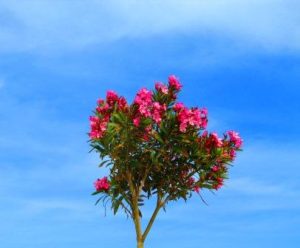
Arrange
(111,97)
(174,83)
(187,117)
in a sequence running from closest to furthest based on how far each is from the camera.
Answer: (187,117)
(111,97)
(174,83)

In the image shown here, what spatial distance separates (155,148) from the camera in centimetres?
1352

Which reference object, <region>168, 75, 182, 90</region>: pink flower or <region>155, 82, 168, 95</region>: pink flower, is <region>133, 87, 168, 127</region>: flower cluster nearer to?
<region>155, 82, 168, 95</region>: pink flower

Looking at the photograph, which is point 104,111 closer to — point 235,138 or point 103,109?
point 103,109

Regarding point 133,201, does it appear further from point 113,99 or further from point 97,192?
point 113,99

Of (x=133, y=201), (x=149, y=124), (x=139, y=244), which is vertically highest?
(x=149, y=124)

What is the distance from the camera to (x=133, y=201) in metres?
13.9

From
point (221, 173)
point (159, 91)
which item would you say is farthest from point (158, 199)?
point (159, 91)

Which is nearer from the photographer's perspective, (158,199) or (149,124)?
(149,124)

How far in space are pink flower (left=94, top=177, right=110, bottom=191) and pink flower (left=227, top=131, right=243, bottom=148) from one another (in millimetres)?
2812

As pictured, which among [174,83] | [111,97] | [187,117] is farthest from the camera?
[174,83]

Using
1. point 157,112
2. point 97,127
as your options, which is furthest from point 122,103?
point 157,112

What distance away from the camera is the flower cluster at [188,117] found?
42.8 feet

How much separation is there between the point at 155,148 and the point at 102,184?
1.37 metres

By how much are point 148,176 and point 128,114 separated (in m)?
1.69
